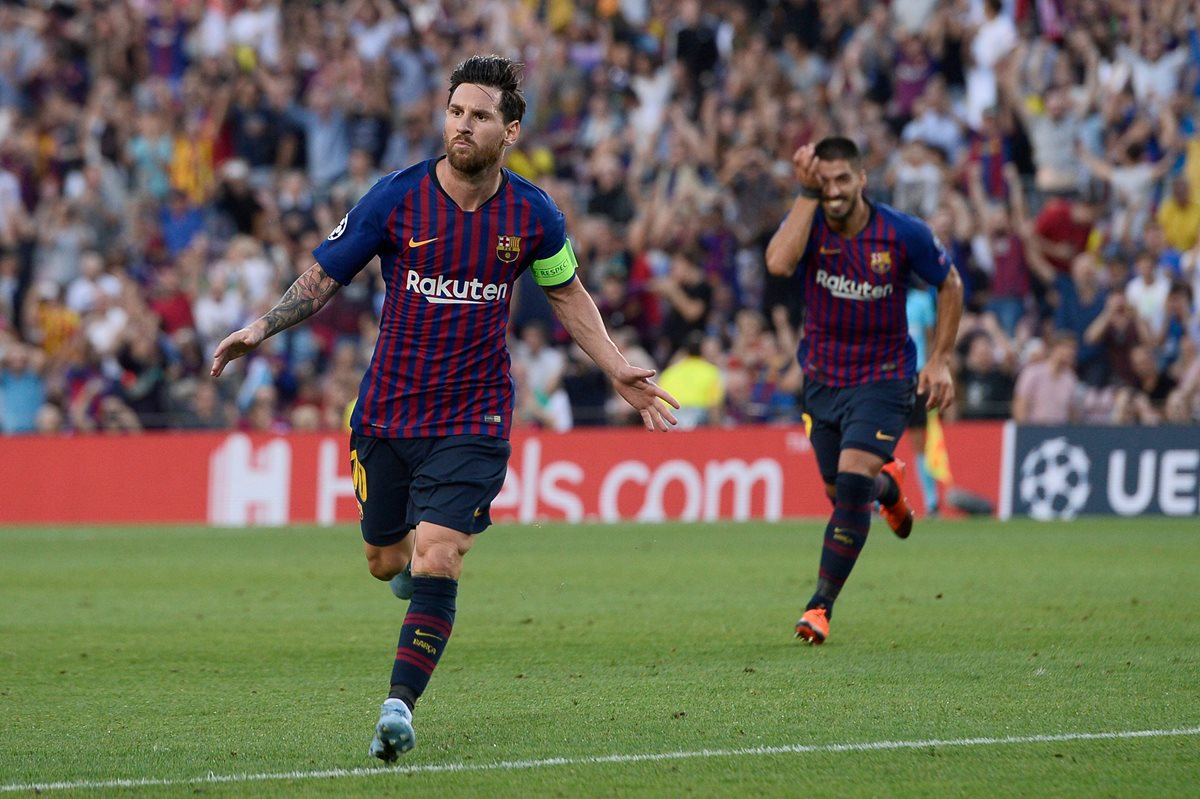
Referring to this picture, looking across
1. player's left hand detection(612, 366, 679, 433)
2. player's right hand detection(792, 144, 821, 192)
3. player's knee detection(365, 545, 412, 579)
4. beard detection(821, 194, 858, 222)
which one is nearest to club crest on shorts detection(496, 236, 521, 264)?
player's left hand detection(612, 366, 679, 433)

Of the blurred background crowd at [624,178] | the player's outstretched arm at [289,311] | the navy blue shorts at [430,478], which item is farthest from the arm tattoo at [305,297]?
the blurred background crowd at [624,178]

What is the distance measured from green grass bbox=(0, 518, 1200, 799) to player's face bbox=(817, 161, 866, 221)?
2.26 m

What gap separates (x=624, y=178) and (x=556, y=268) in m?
15.3

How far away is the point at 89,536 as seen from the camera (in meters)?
18.0

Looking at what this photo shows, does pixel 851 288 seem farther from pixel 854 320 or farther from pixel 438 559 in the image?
pixel 438 559

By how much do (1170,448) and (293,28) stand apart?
42.1 feet

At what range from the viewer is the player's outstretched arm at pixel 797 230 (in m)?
9.62

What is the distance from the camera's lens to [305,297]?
6770mm

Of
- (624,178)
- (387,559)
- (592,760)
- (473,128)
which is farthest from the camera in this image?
(624,178)

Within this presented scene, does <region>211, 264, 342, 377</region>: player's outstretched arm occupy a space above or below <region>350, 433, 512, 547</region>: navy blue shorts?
above

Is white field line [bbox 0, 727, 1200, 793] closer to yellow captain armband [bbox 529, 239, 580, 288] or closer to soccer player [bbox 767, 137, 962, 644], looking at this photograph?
yellow captain armband [bbox 529, 239, 580, 288]

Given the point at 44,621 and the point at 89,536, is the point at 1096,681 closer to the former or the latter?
the point at 44,621

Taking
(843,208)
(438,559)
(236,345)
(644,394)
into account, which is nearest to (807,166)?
(843,208)

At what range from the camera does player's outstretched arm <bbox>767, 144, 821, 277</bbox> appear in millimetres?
9617
